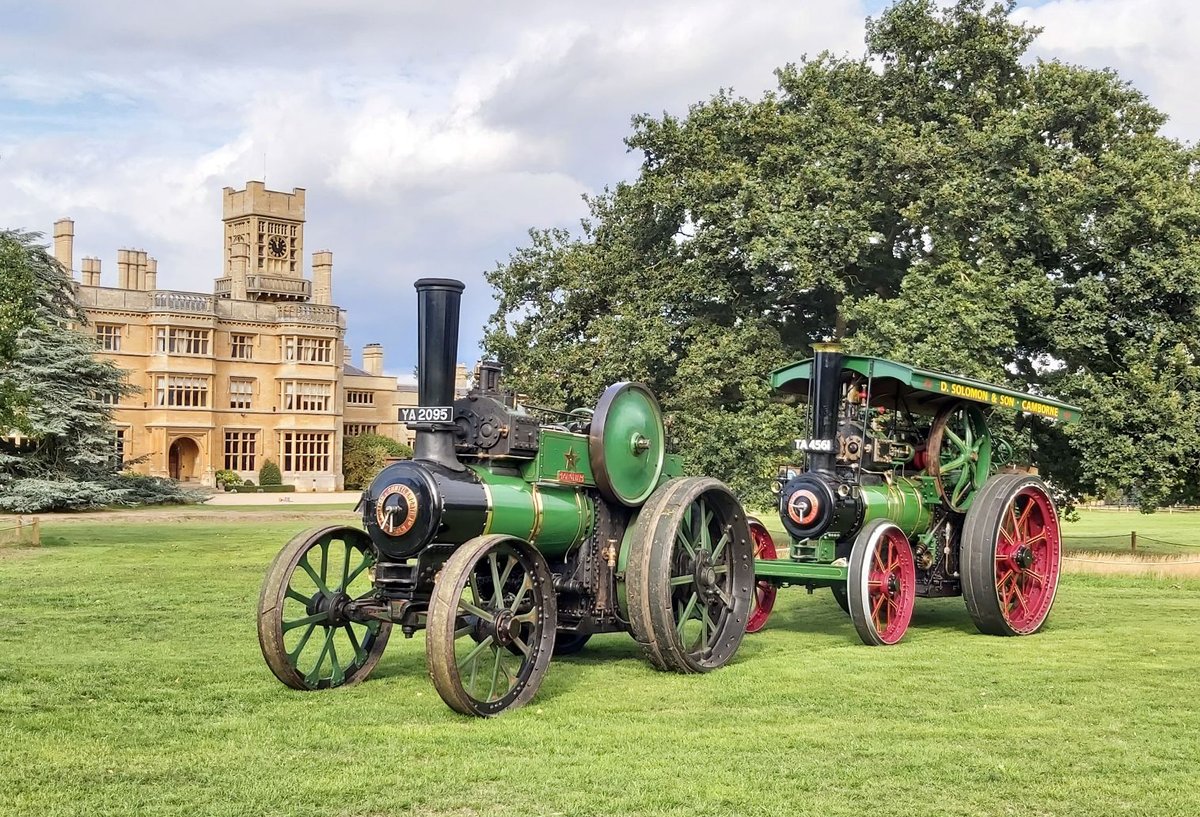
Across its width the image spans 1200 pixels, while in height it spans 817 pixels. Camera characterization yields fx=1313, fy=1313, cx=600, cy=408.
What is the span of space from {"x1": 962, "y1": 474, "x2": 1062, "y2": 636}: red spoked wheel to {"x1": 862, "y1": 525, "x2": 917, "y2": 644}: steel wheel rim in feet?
2.04

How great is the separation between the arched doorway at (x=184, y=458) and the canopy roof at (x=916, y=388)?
155 feet

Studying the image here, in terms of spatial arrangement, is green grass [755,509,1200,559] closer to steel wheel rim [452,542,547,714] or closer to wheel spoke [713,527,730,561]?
wheel spoke [713,527,730,561]

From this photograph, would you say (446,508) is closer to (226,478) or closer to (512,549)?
(512,549)

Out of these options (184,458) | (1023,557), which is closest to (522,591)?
(1023,557)

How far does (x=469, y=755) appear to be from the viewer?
7.24 metres

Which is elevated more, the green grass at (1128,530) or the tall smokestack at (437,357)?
the tall smokestack at (437,357)

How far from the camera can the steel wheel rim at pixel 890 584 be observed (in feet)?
39.1

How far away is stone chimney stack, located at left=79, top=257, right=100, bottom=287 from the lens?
58.5 m

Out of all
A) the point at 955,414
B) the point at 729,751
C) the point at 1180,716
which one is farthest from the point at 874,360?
the point at 729,751

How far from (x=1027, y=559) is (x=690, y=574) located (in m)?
4.44

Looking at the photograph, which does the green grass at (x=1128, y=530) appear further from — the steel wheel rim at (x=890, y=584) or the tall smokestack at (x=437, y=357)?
the tall smokestack at (x=437, y=357)

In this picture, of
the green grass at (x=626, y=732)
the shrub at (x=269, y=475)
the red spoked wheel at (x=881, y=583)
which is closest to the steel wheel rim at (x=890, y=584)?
the red spoked wheel at (x=881, y=583)

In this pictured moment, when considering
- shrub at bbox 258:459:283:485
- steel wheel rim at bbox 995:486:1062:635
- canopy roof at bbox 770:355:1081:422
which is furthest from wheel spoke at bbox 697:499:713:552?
shrub at bbox 258:459:283:485

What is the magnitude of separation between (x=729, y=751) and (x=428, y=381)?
3.31 m
